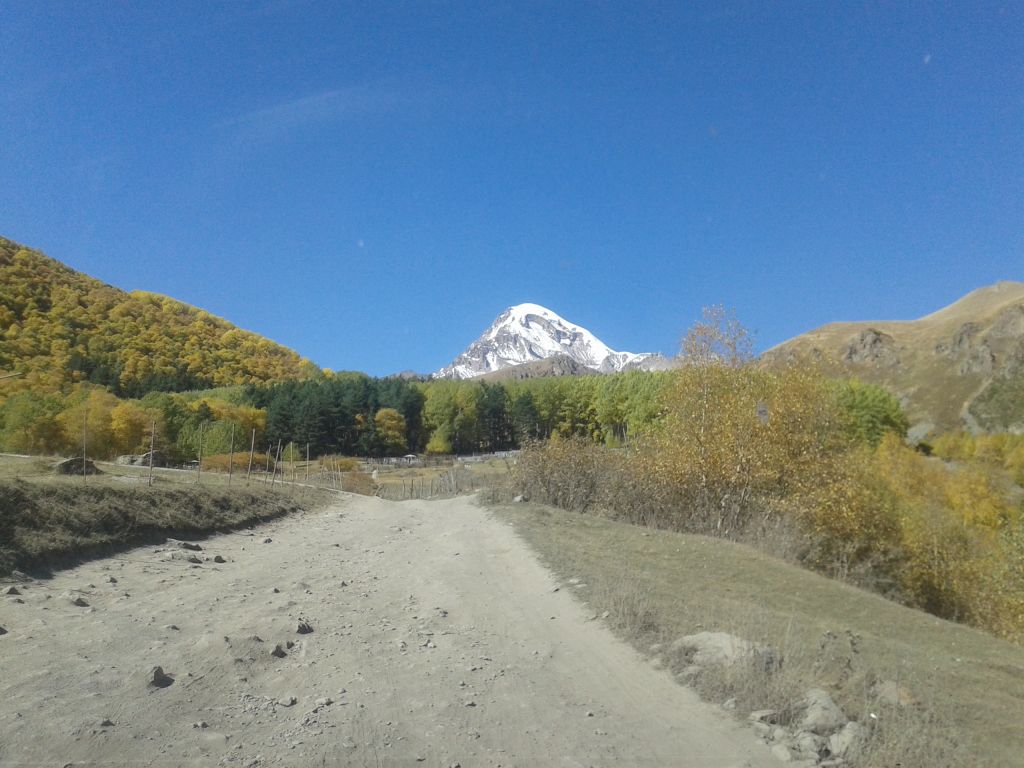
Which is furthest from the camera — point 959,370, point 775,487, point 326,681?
point 959,370

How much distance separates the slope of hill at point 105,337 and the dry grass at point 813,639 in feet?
210

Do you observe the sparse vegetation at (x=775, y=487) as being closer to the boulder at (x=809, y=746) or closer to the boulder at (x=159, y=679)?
the boulder at (x=809, y=746)

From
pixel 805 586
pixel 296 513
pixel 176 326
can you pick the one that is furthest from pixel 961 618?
pixel 176 326

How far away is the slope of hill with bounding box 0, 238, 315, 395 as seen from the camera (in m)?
80.6

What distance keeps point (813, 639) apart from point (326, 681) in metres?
6.00

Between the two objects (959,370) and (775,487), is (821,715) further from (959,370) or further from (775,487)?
(959,370)

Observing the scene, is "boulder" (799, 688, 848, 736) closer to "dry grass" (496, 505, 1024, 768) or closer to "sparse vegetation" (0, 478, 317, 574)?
"dry grass" (496, 505, 1024, 768)

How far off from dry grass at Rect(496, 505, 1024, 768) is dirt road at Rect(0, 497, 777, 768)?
59cm

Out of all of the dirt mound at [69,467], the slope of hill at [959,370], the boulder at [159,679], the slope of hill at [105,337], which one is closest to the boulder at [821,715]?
the boulder at [159,679]

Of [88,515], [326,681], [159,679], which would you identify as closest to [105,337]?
[88,515]

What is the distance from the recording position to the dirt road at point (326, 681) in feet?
17.4

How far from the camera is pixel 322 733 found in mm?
5590

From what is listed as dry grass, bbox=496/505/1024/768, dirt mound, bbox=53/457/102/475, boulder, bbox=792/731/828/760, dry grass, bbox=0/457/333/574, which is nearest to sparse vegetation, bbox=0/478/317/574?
dry grass, bbox=0/457/333/574

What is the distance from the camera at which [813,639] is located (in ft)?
30.1
